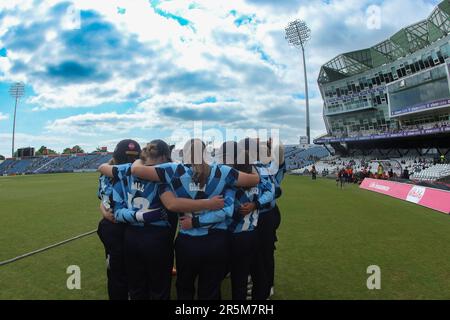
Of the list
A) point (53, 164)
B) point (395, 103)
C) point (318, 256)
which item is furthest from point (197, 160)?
point (53, 164)

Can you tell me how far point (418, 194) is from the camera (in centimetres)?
1591

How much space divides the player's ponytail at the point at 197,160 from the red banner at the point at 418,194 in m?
12.9

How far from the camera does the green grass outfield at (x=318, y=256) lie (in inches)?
185

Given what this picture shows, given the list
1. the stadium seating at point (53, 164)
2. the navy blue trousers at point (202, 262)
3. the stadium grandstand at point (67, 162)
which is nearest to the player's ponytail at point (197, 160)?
the navy blue trousers at point (202, 262)

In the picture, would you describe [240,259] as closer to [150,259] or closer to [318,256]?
[150,259]

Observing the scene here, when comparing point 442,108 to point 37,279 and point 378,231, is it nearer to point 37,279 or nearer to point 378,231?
point 378,231

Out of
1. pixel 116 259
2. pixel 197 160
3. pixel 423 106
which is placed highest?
pixel 423 106

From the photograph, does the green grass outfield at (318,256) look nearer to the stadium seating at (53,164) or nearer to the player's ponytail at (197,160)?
the player's ponytail at (197,160)

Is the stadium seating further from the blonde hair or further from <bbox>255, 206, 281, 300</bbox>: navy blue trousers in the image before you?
the blonde hair

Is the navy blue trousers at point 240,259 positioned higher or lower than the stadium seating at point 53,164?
lower

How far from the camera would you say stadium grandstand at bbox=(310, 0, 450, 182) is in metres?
40.2

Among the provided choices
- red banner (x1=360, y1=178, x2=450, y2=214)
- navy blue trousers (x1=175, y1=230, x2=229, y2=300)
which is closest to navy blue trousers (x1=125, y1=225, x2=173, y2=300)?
navy blue trousers (x1=175, y1=230, x2=229, y2=300)

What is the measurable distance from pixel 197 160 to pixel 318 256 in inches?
177

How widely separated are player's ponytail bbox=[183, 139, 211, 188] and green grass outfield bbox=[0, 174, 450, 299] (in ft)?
7.78
